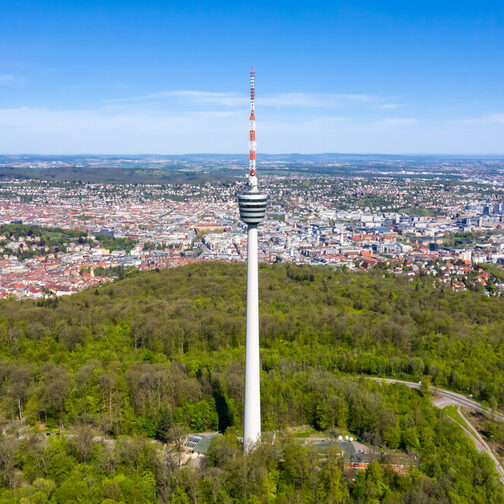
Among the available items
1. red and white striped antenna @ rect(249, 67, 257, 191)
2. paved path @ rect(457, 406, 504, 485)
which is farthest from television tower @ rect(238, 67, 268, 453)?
paved path @ rect(457, 406, 504, 485)

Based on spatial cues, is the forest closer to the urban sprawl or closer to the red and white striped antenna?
the red and white striped antenna

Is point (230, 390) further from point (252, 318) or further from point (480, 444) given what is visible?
point (480, 444)

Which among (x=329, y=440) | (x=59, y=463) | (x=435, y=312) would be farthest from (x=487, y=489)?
(x=435, y=312)

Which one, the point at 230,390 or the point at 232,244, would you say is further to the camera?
the point at 232,244

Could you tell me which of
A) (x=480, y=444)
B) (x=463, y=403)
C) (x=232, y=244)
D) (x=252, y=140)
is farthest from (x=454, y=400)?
(x=232, y=244)

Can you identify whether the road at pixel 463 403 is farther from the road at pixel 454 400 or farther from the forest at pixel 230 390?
the forest at pixel 230 390

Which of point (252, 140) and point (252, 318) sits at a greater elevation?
point (252, 140)

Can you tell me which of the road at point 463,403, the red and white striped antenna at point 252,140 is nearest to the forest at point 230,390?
the road at point 463,403

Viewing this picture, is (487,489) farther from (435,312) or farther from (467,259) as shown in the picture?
(467,259)
